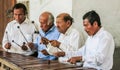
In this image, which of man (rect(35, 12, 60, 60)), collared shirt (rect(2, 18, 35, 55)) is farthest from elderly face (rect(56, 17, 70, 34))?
collared shirt (rect(2, 18, 35, 55))

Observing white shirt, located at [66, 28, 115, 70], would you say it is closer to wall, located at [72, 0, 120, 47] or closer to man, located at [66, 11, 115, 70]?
man, located at [66, 11, 115, 70]

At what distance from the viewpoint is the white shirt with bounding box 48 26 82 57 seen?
354 centimetres

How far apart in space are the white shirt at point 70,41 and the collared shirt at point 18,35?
32.4 inches

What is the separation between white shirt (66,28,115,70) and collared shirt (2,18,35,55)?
1329mm

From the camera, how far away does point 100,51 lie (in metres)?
3.06

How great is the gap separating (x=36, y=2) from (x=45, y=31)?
4.58 feet

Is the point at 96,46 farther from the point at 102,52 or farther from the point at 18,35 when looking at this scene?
the point at 18,35

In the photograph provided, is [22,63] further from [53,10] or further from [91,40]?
[53,10]

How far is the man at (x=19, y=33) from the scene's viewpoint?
4.36m

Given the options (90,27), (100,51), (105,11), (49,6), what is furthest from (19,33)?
(100,51)

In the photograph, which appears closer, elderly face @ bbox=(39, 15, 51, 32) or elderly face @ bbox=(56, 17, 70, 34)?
elderly face @ bbox=(56, 17, 70, 34)

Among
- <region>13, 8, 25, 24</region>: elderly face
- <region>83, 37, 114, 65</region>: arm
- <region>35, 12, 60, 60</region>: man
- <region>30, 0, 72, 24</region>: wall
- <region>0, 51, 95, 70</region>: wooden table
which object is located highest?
<region>30, 0, 72, 24</region>: wall

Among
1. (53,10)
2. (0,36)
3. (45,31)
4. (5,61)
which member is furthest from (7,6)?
(5,61)

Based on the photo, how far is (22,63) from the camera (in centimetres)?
328
